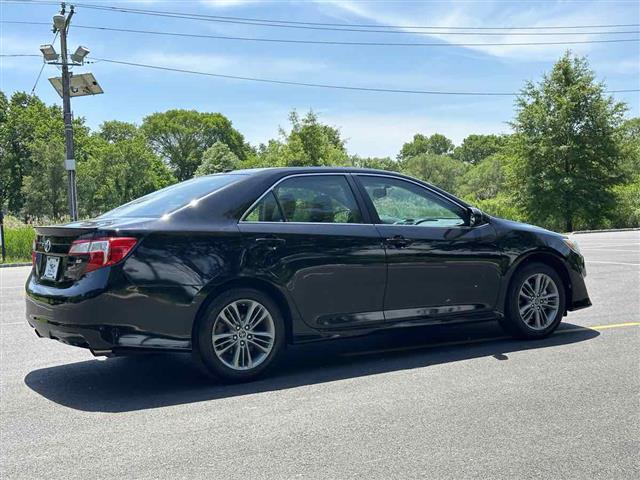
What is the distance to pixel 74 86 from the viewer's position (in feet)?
74.7

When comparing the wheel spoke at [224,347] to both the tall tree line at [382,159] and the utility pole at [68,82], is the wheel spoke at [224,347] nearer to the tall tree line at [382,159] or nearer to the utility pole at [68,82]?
the utility pole at [68,82]

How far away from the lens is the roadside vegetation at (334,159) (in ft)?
121

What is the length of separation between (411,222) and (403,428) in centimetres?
234

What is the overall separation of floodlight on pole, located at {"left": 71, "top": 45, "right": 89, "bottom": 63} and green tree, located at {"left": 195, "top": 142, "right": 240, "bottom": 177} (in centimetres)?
5694

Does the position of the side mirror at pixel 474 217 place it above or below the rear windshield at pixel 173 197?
below

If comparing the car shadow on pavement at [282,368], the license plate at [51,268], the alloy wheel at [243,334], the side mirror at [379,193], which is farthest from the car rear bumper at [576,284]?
the license plate at [51,268]

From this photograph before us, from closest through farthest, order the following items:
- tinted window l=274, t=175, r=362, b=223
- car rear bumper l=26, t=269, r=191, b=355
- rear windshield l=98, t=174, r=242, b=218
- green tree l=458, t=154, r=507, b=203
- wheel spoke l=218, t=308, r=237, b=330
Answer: car rear bumper l=26, t=269, r=191, b=355
wheel spoke l=218, t=308, r=237, b=330
rear windshield l=98, t=174, r=242, b=218
tinted window l=274, t=175, r=362, b=223
green tree l=458, t=154, r=507, b=203

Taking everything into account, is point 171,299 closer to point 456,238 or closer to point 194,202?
point 194,202

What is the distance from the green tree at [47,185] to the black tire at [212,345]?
55.8 metres

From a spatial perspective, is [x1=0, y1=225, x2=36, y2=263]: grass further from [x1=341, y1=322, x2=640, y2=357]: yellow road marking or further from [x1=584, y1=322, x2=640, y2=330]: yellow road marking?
[x1=584, y1=322, x2=640, y2=330]: yellow road marking

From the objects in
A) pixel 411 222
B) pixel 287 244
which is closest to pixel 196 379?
pixel 287 244

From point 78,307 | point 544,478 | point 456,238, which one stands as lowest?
point 544,478

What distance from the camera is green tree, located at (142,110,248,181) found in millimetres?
90750

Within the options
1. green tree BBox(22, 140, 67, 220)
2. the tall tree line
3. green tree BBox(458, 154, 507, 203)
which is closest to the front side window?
the tall tree line
